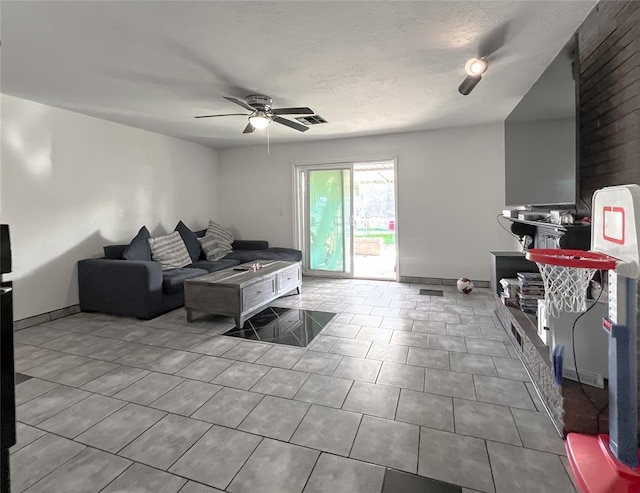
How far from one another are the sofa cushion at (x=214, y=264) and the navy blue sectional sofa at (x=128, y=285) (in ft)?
0.92

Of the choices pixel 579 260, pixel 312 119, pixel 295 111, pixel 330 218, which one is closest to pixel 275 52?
pixel 295 111

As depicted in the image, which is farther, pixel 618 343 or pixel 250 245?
pixel 250 245

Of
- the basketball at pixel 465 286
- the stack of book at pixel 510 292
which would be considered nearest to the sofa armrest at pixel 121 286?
the stack of book at pixel 510 292

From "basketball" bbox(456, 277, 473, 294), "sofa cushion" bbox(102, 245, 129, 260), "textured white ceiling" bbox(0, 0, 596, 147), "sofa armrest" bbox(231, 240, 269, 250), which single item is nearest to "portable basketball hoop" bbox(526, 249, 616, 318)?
"textured white ceiling" bbox(0, 0, 596, 147)

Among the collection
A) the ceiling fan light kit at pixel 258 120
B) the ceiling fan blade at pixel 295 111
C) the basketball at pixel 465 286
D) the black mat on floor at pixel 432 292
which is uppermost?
the ceiling fan blade at pixel 295 111

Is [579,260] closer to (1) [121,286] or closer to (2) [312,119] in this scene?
(2) [312,119]

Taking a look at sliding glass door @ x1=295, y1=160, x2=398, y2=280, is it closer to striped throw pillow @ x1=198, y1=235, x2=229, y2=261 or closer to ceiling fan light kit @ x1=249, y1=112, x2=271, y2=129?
striped throw pillow @ x1=198, y1=235, x2=229, y2=261

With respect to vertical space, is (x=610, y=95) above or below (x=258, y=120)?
below

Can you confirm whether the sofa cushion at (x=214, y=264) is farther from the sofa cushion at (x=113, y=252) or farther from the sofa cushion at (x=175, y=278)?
the sofa cushion at (x=113, y=252)

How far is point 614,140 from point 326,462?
234cm

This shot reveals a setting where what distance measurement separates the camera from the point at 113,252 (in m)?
3.91

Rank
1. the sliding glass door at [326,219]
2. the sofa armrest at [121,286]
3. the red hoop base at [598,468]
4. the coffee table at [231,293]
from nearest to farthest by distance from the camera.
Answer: the red hoop base at [598,468], the coffee table at [231,293], the sofa armrest at [121,286], the sliding glass door at [326,219]

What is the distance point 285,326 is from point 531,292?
7.28 feet

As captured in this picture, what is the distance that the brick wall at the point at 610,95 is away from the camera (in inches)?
65.2
